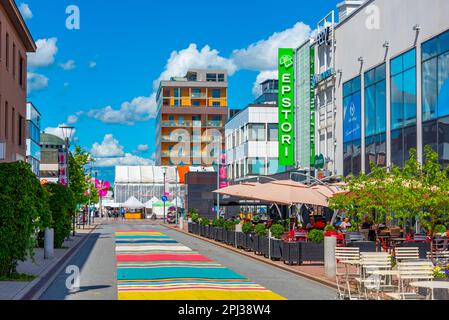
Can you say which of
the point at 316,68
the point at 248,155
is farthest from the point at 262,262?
the point at 248,155

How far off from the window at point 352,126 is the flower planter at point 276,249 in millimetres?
16994

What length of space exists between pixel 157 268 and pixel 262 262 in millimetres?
5068

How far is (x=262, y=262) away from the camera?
28828mm

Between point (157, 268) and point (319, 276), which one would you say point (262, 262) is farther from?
point (319, 276)

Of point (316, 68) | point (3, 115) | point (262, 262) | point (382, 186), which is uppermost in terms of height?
point (316, 68)

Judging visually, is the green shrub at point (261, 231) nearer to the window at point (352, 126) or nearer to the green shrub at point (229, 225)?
the green shrub at point (229, 225)

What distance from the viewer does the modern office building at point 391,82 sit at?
3491 centimetres

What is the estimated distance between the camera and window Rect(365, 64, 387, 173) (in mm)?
42000

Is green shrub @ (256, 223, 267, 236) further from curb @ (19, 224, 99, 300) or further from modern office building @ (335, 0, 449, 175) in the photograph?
modern office building @ (335, 0, 449, 175)

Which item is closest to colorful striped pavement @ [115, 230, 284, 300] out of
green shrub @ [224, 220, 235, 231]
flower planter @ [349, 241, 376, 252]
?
flower planter @ [349, 241, 376, 252]

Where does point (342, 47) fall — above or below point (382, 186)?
above

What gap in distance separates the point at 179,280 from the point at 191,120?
397 feet

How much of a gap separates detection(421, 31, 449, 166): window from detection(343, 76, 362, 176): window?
9.39m
